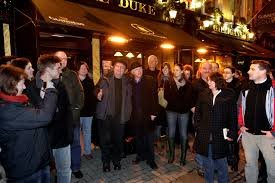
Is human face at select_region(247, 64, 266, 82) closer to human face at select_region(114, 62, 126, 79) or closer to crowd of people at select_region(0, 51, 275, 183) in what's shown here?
crowd of people at select_region(0, 51, 275, 183)

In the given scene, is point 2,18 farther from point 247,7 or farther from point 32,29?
point 247,7

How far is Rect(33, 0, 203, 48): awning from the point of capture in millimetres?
6070

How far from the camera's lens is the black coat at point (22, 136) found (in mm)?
2534

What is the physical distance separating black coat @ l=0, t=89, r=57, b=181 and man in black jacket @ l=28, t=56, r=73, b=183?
1.86ft

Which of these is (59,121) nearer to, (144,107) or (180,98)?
(144,107)

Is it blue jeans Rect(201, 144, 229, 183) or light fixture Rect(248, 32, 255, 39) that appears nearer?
blue jeans Rect(201, 144, 229, 183)

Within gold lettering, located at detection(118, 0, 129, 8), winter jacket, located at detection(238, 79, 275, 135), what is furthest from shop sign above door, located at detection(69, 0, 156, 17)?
winter jacket, located at detection(238, 79, 275, 135)

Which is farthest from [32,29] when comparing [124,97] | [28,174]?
[28,174]

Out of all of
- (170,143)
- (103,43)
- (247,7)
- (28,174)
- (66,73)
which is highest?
(247,7)

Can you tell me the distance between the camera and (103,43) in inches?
351

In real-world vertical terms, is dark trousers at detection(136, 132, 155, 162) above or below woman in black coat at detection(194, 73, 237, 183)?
below

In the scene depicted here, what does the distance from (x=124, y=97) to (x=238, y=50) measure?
31.0ft

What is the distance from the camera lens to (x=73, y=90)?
4555mm

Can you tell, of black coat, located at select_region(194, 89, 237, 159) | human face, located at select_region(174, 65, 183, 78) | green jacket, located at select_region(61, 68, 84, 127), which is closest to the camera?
black coat, located at select_region(194, 89, 237, 159)
